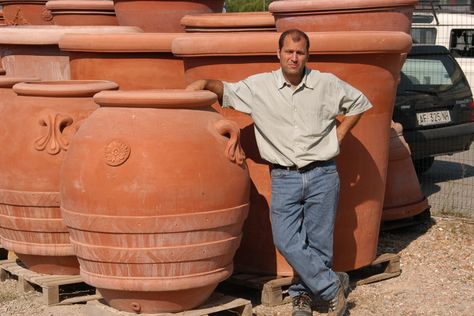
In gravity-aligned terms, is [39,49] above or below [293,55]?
below

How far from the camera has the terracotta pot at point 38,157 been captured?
5297 millimetres

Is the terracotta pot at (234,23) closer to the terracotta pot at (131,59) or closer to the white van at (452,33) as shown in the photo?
the terracotta pot at (131,59)

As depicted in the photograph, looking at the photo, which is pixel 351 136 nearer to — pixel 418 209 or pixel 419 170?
pixel 418 209

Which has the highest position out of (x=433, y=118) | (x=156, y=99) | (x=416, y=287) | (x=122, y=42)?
(x=122, y=42)

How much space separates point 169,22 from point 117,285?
284cm

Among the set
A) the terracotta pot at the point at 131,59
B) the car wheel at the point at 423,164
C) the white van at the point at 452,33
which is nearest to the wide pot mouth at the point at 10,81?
the terracotta pot at the point at 131,59

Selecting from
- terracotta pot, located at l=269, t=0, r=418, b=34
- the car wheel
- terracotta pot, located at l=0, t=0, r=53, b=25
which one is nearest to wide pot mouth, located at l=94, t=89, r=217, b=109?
terracotta pot, located at l=269, t=0, r=418, b=34

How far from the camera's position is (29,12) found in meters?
8.77

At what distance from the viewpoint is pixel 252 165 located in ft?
17.4

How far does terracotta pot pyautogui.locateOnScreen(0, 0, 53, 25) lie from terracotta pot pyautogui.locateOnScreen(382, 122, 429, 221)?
367 cm

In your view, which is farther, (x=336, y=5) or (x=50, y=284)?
(x=336, y=5)

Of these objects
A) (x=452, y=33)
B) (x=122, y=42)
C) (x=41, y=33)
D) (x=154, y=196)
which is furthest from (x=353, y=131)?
(x=452, y=33)

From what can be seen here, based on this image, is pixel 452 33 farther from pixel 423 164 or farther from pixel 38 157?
pixel 38 157

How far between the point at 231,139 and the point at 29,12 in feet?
15.5
